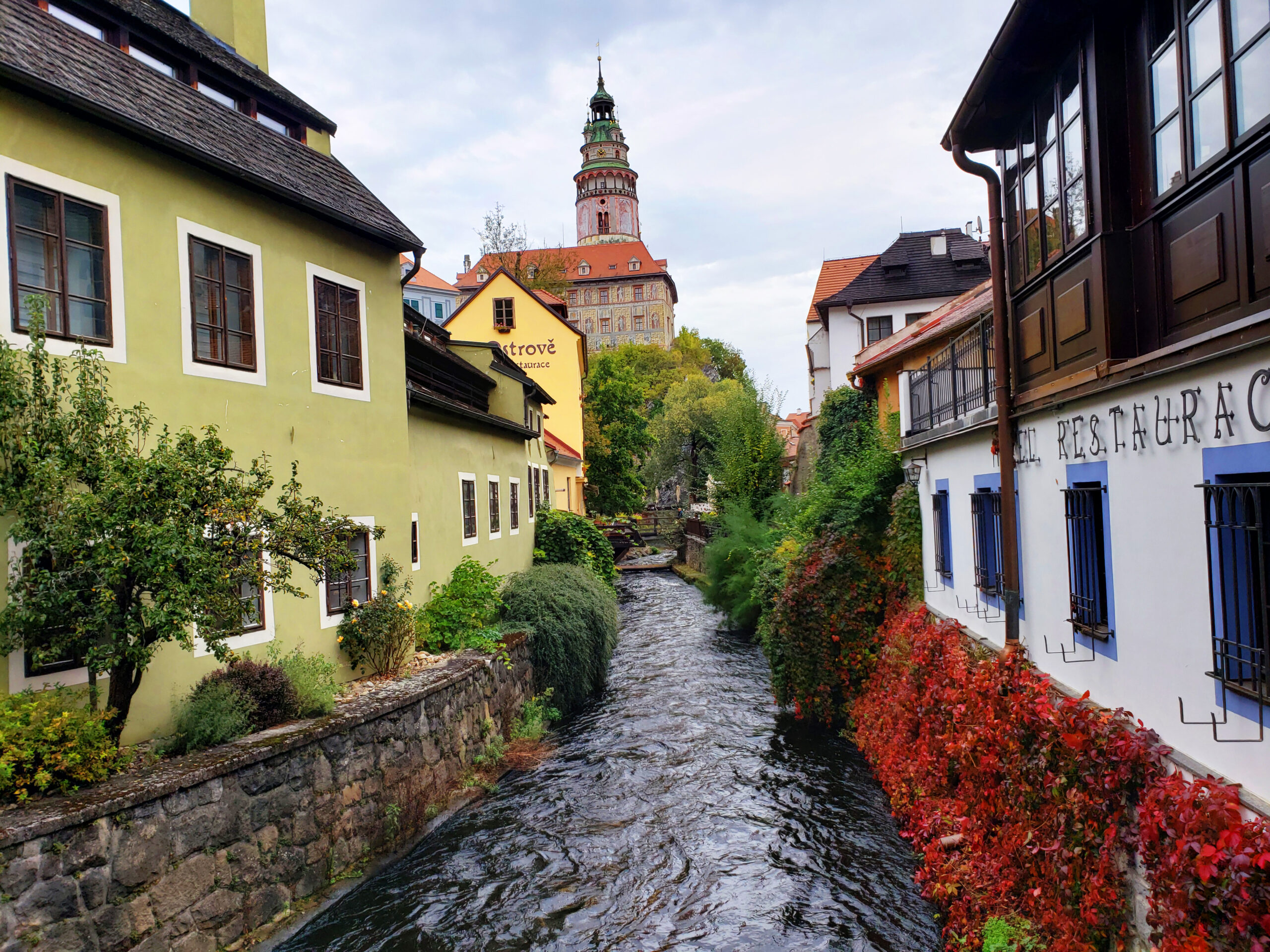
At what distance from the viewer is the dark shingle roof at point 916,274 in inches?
1104

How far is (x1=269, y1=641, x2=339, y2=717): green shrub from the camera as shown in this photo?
843 cm

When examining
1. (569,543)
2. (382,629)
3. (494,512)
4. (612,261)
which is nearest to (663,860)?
(382,629)

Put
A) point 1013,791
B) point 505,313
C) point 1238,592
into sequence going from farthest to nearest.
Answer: point 505,313 < point 1013,791 < point 1238,592

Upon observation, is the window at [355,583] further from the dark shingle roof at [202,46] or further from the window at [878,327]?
the window at [878,327]

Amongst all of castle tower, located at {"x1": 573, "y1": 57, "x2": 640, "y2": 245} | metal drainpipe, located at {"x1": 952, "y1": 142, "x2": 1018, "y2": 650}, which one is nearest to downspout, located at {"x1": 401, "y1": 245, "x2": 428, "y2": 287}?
metal drainpipe, located at {"x1": 952, "y1": 142, "x2": 1018, "y2": 650}

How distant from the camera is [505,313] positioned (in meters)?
33.1

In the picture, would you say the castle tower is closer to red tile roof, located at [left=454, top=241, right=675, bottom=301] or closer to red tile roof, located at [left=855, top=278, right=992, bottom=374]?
red tile roof, located at [left=454, top=241, right=675, bottom=301]

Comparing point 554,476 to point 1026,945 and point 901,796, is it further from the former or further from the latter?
point 1026,945

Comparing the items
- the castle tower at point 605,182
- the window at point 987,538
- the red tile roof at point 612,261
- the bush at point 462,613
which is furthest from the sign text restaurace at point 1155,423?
the castle tower at point 605,182

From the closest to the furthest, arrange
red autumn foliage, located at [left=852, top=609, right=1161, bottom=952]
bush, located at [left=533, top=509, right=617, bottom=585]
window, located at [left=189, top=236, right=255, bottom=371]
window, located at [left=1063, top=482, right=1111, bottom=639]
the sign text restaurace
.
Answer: the sign text restaurace → red autumn foliage, located at [left=852, top=609, right=1161, bottom=952] → window, located at [left=1063, top=482, right=1111, bottom=639] → window, located at [left=189, top=236, right=255, bottom=371] → bush, located at [left=533, top=509, right=617, bottom=585]

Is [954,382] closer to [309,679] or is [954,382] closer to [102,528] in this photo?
[309,679]

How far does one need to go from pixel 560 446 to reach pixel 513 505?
14.0 m

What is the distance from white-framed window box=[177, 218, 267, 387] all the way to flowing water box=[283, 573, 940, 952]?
5350 mm

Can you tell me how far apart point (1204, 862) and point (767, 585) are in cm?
1277
